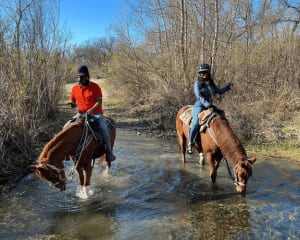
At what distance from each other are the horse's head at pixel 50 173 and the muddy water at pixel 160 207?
63 centimetres

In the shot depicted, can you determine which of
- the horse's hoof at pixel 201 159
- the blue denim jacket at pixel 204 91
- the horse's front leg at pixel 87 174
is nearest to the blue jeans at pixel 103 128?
the horse's front leg at pixel 87 174

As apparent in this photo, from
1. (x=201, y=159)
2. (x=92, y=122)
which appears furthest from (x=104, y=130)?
(x=201, y=159)

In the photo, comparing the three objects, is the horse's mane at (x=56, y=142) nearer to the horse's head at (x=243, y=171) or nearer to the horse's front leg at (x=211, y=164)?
the horse's front leg at (x=211, y=164)

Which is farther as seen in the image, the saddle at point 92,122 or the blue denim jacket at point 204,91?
the blue denim jacket at point 204,91

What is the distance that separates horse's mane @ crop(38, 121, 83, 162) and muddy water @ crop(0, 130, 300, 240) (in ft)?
3.41

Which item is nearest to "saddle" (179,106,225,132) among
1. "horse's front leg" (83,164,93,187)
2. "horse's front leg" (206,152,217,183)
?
"horse's front leg" (206,152,217,183)

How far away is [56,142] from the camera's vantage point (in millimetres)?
5348

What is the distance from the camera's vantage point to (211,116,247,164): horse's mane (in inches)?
215

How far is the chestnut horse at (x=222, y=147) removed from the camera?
5.25m

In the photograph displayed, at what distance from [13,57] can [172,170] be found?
4.85 meters

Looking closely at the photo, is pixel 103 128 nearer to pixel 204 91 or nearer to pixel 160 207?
pixel 160 207

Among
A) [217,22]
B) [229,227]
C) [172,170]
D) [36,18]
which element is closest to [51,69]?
[36,18]

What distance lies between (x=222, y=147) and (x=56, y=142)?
285cm

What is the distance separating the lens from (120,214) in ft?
17.8
